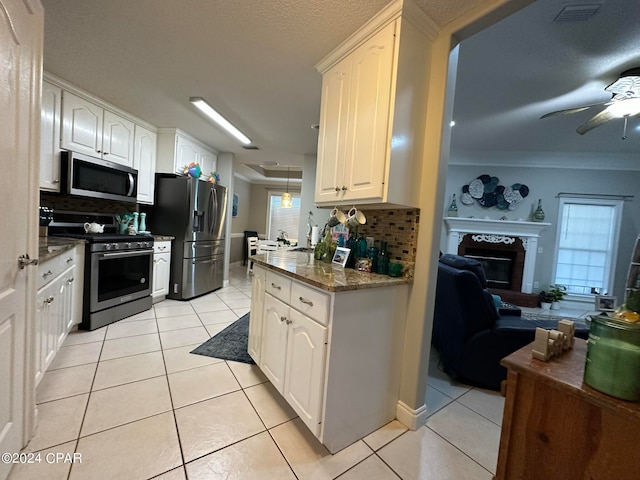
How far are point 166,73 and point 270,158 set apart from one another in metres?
2.70

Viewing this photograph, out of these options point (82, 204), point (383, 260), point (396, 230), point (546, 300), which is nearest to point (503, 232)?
point (546, 300)

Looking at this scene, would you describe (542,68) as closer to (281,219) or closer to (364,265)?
(364,265)

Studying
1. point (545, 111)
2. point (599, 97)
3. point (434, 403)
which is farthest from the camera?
point (545, 111)

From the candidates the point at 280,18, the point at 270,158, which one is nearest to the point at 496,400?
the point at 280,18

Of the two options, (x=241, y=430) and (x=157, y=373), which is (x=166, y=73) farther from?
(x=241, y=430)

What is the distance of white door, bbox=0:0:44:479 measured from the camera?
1042 millimetres

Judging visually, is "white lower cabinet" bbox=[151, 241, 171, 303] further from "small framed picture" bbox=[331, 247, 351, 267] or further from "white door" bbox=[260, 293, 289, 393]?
"small framed picture" bbox=[331, 247, 351, 267]

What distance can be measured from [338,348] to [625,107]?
3.04 m

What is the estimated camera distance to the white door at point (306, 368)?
→ 4.44ft

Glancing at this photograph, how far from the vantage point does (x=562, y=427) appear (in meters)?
0.85

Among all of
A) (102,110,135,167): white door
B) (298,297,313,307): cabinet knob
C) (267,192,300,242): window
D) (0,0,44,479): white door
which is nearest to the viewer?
(0,0,44,479): white door

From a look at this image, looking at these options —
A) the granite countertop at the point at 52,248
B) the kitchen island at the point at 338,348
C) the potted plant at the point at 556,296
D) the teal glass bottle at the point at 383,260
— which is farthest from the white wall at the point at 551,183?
the granite countertop at the point at 52,248

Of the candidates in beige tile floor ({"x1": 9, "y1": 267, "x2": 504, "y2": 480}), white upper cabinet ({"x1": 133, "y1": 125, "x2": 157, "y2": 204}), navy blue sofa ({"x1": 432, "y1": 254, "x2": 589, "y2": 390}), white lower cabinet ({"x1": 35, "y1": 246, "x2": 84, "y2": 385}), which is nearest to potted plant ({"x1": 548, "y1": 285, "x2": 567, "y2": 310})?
navy blue sofa ({"x1": 432, "y1": 254, "x2": 589, "y2": 390})

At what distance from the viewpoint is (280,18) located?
Result: 1572 mm
